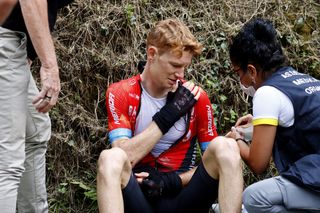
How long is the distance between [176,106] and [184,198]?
610mm

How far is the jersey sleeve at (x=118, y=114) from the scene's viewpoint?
3.91 m

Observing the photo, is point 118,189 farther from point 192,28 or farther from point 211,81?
point 192,28

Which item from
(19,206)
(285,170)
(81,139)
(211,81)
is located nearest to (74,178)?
(81,139)

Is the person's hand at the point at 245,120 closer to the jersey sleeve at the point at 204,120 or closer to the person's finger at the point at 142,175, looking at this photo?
the jersey sleeve at the point at 204,120

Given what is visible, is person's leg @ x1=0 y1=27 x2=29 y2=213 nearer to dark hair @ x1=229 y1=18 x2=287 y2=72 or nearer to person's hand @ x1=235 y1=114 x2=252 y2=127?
dark hair @ x1=229 y1=18 x2=287 y2=72

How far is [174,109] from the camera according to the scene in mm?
3926

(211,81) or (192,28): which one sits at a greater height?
(192,28)

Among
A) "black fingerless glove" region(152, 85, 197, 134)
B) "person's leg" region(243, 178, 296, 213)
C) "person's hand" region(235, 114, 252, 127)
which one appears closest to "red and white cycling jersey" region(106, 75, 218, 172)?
"black fingerless glove" region(152, 85, 197, 134)

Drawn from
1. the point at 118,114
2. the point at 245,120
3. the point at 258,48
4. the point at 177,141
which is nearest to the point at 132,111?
the point at 118,114

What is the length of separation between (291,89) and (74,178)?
85.1 inches

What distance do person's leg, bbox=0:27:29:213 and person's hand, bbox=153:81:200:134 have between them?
3.12ft

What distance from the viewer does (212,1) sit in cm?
605

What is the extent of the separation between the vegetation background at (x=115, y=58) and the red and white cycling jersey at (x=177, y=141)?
0.98 m

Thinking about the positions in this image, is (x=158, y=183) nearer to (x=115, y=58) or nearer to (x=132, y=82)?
(x=132, y=82)
